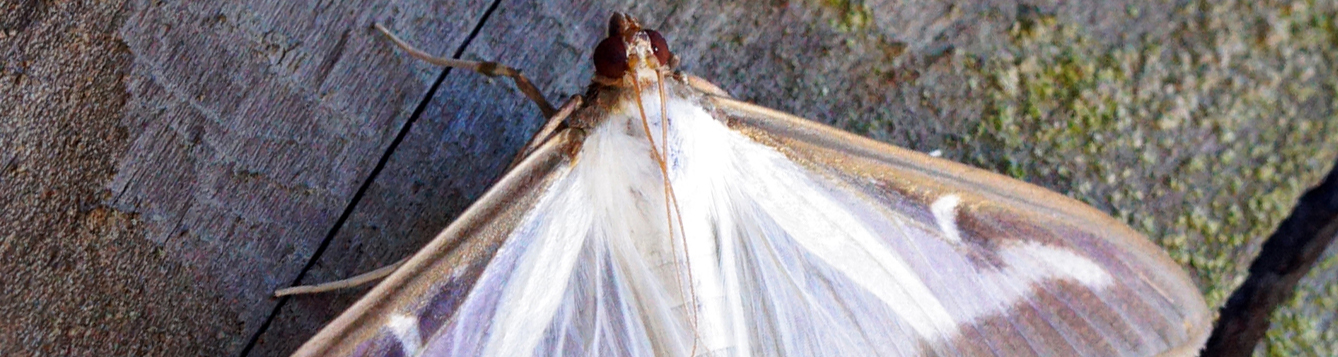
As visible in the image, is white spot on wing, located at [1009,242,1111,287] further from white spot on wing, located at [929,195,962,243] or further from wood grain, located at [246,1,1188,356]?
wood grain, located at [246,1,1188,356]

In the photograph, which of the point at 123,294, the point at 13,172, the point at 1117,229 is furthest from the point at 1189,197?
the point at 13,172

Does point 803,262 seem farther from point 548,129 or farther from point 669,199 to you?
point 548,129

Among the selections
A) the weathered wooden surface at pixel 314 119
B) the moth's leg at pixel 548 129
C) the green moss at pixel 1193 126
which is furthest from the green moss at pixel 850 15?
the moth's leg at pixel 548 129

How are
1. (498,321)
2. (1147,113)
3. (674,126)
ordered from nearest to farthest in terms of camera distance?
(498,321) → (674,126) → (1147,113)

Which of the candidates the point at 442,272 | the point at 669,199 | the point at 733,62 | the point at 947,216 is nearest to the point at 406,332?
the point at 442,272

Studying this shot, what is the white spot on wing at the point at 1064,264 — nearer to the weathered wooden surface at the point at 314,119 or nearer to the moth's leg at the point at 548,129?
the weathered wooden surface at the point at 314,119

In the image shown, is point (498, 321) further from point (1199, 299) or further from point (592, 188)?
point (1199, 299)
